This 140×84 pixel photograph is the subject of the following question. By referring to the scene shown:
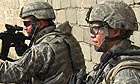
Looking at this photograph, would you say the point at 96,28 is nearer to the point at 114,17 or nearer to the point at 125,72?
the point at 114,17

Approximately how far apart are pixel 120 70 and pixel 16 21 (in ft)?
22.5

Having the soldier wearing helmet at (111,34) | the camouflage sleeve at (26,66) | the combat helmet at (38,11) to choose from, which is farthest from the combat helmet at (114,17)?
the combat helmet at (38,11)

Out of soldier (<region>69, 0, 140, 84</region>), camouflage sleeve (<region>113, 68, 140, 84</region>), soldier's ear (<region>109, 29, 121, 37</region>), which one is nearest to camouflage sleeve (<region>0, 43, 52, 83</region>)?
soldier (<region>69, 0, 140, 84</region>)

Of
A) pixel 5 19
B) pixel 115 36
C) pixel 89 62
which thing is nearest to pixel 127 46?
pixel 115 36

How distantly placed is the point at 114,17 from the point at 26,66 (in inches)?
45.3

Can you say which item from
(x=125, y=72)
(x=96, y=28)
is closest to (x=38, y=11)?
(x=96, y=28)

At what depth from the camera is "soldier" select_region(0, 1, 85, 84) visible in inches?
133

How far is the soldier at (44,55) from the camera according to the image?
337 cm

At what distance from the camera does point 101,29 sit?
260 centimetres

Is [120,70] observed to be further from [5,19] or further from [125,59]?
[5,19]

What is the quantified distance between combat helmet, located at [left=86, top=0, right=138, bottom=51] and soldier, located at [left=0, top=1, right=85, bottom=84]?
916mm

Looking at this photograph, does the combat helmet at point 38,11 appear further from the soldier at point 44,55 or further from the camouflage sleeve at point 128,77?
the camouflage sleeve at point 128,77

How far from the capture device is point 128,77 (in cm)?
213

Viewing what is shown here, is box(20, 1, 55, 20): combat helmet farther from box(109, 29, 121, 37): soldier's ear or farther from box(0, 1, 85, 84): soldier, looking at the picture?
box(109, 29, 121, 37): soldier's ear
